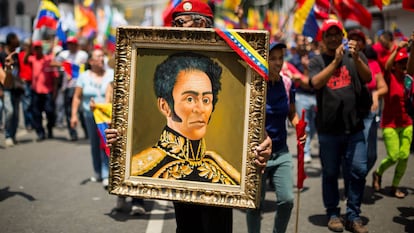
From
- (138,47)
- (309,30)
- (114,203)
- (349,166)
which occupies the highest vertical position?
(309,30)

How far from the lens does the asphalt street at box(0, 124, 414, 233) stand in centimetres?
565

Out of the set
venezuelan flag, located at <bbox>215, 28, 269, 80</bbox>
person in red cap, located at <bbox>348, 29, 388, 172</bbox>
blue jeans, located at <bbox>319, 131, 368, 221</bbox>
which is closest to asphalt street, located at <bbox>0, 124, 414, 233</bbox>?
→ blue jeans, located at <bbox>319, 131, 368, 221</bbox>

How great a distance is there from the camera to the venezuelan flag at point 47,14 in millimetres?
10898

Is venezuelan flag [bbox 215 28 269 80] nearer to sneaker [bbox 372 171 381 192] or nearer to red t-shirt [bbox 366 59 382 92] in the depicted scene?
red t-shirt [bbox 366 59 382 92]

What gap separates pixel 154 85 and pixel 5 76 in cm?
361

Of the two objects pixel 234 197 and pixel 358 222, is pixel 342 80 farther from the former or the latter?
pixel 234 197

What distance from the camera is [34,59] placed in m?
12.9

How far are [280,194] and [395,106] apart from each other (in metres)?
3.19

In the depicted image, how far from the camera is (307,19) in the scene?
8.43m

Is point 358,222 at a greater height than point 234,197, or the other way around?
point 234,197

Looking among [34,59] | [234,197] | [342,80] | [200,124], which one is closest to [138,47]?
[200,124]

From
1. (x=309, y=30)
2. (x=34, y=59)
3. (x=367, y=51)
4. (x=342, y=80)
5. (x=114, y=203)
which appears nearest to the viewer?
(x=342, y=80)

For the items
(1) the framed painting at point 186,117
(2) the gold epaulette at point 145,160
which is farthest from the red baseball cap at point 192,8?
(2) the gold epaulette at point 145,160

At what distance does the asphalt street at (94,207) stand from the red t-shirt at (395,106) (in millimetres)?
787
